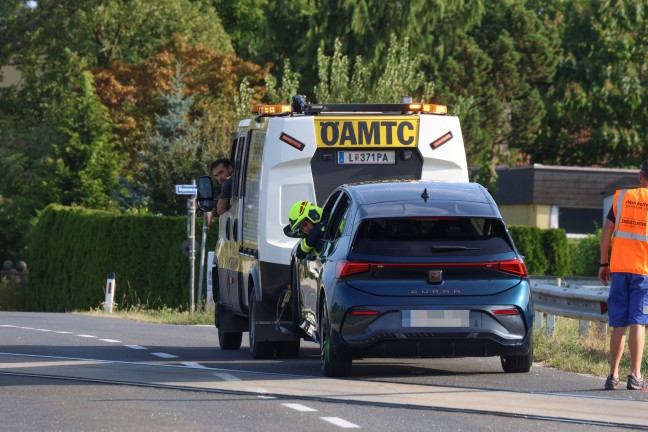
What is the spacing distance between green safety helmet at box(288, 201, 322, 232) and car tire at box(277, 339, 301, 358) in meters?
1.71

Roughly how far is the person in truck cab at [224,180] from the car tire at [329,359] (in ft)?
15.2

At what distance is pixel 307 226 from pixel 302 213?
0.62ft

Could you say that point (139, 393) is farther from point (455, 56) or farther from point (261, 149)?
point (455, 56)

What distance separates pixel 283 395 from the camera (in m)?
12.0

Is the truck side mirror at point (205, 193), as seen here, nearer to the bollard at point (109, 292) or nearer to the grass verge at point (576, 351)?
the grass verge at point (576, 351)

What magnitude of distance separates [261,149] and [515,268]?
3.95 metres

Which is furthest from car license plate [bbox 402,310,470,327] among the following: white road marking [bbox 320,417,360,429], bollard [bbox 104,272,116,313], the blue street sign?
bollard [bbox 104,272,116,313]

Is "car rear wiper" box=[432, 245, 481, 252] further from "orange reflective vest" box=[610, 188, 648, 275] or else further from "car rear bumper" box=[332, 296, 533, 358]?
"orange reflective vest" box=[610, 188, 648, 275]

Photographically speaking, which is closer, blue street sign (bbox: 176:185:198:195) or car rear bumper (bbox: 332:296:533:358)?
car rear bumper (bbox: 332:296:533:358)

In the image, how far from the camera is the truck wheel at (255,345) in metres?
16.0

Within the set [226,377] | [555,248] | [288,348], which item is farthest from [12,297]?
[226,377]

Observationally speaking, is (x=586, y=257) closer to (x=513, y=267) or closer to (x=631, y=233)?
(x=513, y=267)

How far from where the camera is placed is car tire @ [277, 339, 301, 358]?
645 inches

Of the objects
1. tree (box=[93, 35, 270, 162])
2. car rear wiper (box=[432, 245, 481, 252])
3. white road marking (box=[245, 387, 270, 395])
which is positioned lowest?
white road marking (box=[245, 387, 270, 395])
